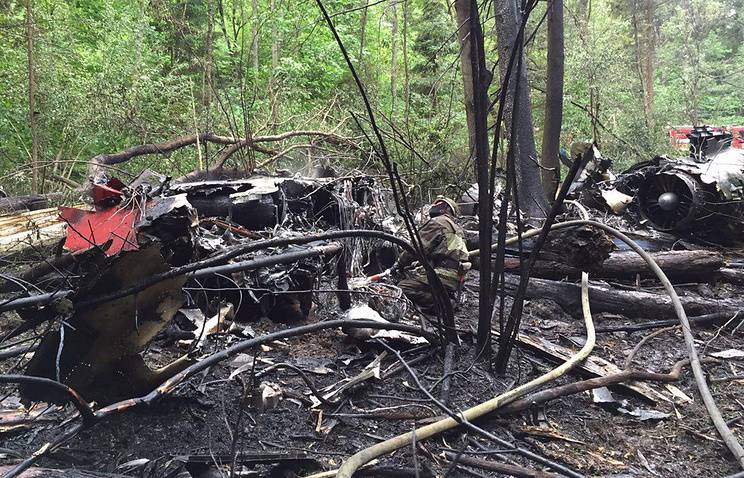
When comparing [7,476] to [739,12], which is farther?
[739,12]

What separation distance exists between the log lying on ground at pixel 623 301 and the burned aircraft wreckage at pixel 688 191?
2146 millimetres

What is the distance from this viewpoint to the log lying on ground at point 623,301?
506 cm

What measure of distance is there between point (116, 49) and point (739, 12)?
36935 millimetres

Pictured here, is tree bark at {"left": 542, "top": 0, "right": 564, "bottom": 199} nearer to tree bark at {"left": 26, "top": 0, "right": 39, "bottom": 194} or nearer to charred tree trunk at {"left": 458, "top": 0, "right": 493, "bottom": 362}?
charred tree trunk at {"left": 458, "top": 0, "right": 493, "bottom": 362}

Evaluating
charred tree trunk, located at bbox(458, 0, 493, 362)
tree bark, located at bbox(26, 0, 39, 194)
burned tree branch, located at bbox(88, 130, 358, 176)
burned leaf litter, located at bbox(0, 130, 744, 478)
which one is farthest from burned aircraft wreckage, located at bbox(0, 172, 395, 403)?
tree bark, located at bbox(26, 0, 39, 194)

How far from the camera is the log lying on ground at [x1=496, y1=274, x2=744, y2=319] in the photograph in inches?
199

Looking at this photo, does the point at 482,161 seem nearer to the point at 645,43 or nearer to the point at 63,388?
the point at 63,388

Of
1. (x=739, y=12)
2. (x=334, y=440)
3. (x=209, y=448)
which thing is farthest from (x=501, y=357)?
(x=739, y=12)

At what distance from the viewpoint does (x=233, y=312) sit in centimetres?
467

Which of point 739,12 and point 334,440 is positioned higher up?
point 739,12

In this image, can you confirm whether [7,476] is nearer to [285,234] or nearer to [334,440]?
[334,440]

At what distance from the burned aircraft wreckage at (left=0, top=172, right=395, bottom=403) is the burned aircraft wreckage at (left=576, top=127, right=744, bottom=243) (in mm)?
3831

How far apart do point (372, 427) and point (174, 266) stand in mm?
2526

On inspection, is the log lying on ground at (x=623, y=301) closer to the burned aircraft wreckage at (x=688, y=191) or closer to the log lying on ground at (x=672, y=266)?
the log lying on ground at (x=672, y=266)
